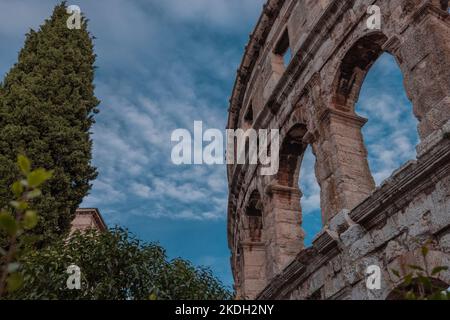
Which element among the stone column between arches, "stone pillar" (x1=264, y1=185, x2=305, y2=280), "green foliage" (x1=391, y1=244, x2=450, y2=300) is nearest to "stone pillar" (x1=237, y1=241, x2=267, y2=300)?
"stone pillar" (x1=264, y1=185, x2=305, y2=280)

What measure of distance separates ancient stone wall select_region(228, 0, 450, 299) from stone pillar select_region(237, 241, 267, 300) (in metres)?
0.03

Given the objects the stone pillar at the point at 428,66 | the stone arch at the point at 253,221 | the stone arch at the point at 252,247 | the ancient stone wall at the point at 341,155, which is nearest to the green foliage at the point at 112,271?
the ancient stone wall at the point at 341,155

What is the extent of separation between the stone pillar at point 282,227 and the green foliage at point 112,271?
8.64ft

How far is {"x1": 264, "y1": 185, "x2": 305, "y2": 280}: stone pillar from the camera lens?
919cm

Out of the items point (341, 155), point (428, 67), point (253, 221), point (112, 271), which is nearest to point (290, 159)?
point (341, 155)

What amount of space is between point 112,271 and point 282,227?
439 cm

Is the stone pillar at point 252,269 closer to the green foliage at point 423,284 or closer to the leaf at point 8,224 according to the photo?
the green foliage at point 423,284

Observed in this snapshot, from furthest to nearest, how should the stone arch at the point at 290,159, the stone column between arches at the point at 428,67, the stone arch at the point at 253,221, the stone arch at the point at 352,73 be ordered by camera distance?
the stone arch at the point at 253,221 < the stone arch at the point at 290,159 < the stone arch at the point at 352,73 < the stone column between arches at the point at 428,67

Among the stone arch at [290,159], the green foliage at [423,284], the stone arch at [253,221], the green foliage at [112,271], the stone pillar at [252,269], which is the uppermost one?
the stone arch at [290,159]

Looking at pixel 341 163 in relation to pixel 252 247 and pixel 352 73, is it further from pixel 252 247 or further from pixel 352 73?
pixel 252 247

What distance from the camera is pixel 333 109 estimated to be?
8.20m

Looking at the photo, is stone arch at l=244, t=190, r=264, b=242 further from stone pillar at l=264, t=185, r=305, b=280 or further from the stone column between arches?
the stone column between arches

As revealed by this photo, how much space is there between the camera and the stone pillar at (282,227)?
919 centimetres
